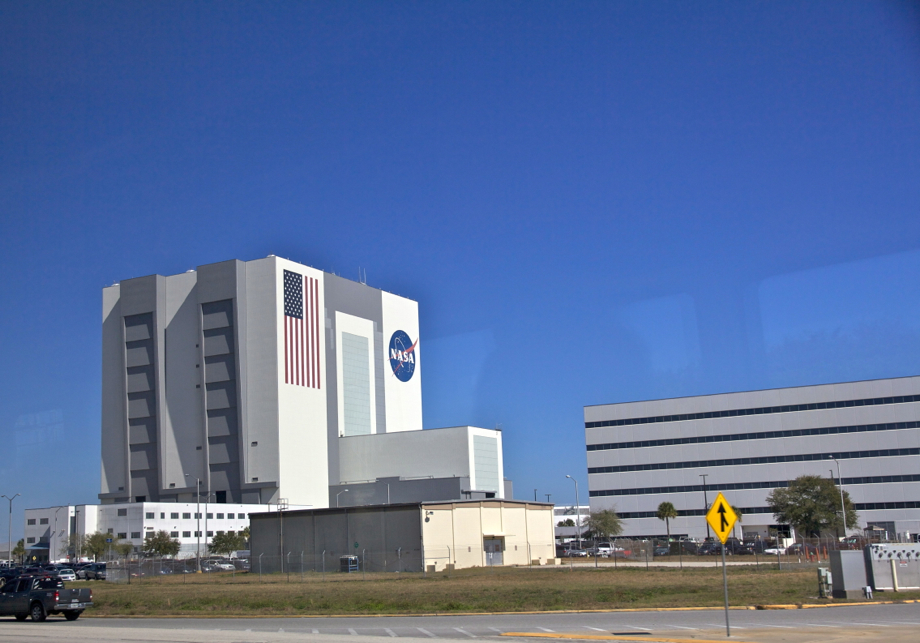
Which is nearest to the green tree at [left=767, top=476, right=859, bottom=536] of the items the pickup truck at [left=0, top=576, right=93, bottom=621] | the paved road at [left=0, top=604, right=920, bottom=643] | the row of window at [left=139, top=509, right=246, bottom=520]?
the paved road at [left=0, top=604, right=920, bottom=643]

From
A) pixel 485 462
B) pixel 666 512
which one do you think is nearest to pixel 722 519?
pixel 666 512

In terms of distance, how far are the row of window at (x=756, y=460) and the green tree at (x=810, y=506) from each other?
60.9 feet

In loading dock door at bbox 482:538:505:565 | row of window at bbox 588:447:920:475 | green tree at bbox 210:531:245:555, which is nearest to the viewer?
loading dock door at bbox 482:538:505:565

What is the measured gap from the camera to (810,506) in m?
88.3

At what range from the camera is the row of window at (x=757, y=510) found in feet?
344

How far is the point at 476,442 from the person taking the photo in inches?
4756

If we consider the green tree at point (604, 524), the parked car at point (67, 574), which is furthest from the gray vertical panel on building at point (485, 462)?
the parked car at point (67, 574)

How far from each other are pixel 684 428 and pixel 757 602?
287 feet

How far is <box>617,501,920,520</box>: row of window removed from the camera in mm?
104750

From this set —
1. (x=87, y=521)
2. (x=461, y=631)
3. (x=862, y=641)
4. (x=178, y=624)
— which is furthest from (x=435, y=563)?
(x=87, y=521)

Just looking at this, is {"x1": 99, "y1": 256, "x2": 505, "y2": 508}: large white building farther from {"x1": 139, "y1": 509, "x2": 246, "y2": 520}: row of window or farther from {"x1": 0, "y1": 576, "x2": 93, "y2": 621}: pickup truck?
{"x1": 0, "y1": 576, "x2": 93, "y2": 621}: pickup truck

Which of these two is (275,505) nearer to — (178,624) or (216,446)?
(216,446)

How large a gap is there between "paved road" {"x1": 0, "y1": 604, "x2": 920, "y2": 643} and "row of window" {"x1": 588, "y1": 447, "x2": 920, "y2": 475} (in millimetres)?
84386

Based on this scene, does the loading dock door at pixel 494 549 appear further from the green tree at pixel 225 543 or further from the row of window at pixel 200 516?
the row of window at pixel 200 516
